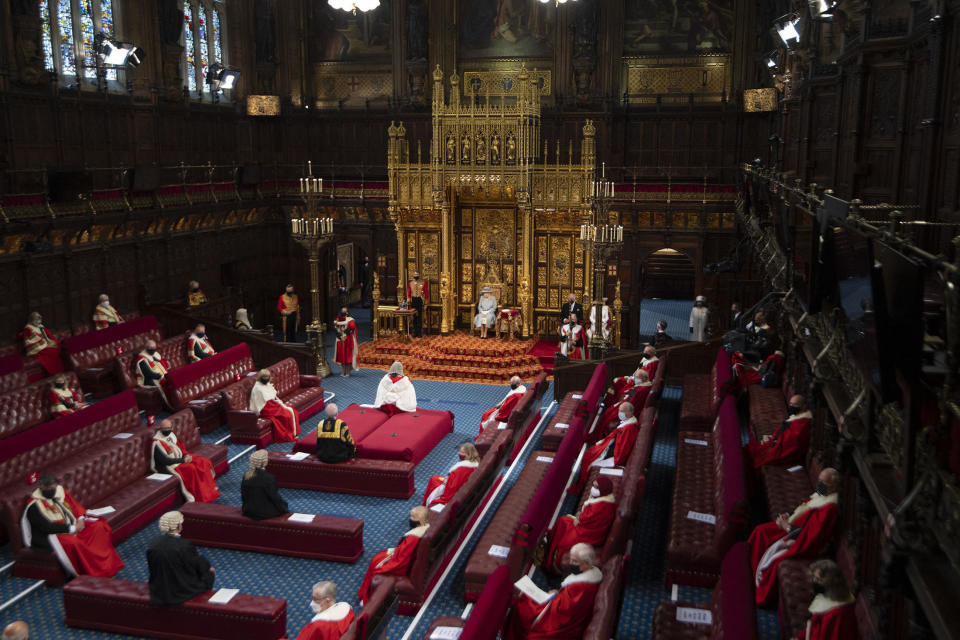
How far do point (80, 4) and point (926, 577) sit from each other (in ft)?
68.5

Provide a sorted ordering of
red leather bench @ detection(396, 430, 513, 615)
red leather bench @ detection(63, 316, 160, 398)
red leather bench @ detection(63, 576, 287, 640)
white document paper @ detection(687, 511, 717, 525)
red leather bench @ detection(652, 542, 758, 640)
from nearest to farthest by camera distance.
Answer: red leather bench @ detection(652, 542, 758, 640), red leather bench @ detection(63, 576, 287, 640), red leather bench @ detection(396, 430, 513, 615), white document paper @ detection(687, 511, 717, 525), red leather bench @ detection(63, 316, 160, 398)

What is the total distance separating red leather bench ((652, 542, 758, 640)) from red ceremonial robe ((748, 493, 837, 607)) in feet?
3.77

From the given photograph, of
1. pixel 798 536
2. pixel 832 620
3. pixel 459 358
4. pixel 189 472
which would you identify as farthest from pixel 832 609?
pixel 459 358

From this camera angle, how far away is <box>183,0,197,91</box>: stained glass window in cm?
2233

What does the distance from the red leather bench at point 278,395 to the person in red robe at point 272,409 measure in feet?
0.44

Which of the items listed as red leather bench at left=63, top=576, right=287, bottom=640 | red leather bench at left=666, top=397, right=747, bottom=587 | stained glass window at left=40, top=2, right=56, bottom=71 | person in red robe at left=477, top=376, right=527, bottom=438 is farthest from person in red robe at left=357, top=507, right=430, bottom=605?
stained glass window at left=40, top=2, right=56, bottom=71

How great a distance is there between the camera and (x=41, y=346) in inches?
600

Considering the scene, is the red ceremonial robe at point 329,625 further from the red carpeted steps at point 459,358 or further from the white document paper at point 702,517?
the red carpeted steps at point 459,358

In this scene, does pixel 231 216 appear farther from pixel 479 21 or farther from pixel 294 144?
pixel 479 21

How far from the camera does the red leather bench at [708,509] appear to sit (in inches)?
322

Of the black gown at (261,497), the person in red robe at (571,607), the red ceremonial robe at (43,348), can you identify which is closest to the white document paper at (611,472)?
the person in red robe at (571,607)

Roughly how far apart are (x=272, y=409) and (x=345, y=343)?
491 cm

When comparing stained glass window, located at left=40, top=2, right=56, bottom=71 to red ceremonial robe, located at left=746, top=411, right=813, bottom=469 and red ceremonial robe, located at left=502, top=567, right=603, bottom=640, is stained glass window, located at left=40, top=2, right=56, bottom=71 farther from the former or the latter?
red ceremonial robe, located at left=746, top=411, right=813, bottom=469

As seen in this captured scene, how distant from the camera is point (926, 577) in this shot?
4043 mm
